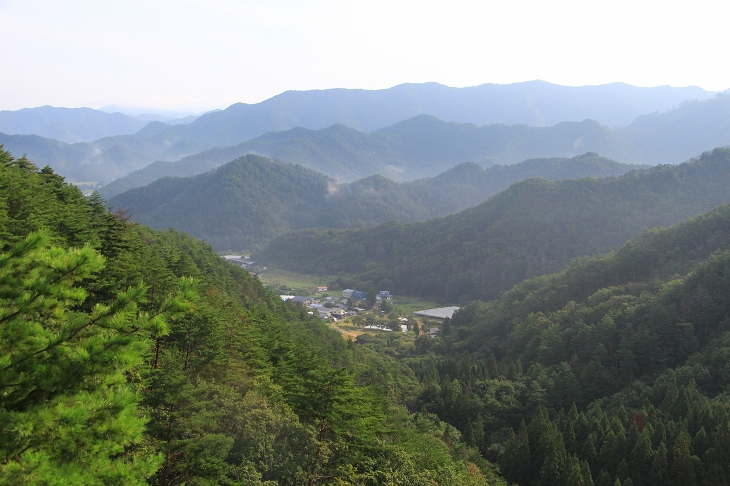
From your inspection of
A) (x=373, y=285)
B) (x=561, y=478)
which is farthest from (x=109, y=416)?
(x=373, y=285)

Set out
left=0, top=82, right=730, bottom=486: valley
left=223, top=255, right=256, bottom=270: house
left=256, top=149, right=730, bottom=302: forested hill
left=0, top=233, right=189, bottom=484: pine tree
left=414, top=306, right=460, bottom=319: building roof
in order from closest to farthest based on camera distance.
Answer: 1. left=0, top=233, right=189, bottom=484: pine tree
2. left=0, top=82, right=730, bottom=486: valley
3. left=414, top=306, right=460, bottom=319: building roof
4. left=256, top=149, right=730, bottom=302: forested hill
5. left=223, top=255, right=256, bottom=270: house

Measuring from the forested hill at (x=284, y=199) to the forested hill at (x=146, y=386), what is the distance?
138 metres

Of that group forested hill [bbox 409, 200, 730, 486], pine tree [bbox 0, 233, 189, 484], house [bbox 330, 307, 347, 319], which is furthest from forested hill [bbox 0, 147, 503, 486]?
house [bbox 330, 307, 347, 319]

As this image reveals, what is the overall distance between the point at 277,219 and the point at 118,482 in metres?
173

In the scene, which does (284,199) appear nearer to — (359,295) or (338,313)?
(359,295)

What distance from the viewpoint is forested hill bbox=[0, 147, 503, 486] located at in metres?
6.18

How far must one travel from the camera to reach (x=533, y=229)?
102 m

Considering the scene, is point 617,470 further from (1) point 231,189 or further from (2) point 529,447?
(1) point 231,189

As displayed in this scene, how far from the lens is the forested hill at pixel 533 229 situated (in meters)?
94.8

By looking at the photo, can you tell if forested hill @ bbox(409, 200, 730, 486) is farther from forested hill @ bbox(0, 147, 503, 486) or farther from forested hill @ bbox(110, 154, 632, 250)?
forested hill @ bbox(110, 154, 632, 250)

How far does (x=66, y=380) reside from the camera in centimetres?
637

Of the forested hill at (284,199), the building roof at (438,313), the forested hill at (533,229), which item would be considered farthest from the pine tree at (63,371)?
→ the forested hill at (284,199)

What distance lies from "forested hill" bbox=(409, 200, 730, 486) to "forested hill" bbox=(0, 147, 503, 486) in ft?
17.4

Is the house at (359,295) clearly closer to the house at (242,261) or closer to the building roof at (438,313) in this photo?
the building roof at (438,313)
